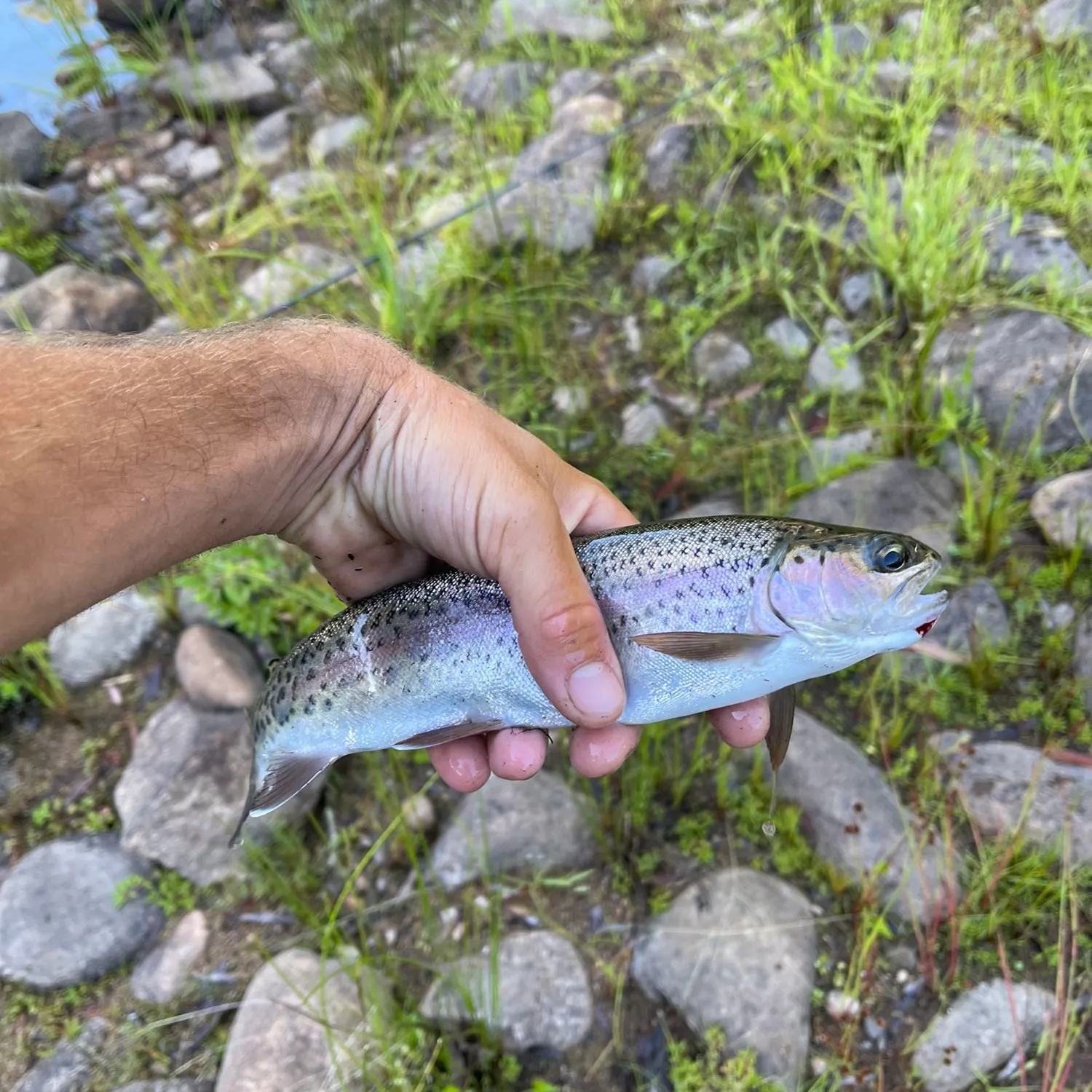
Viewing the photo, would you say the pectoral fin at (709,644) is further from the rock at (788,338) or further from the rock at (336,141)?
the rock at (336,141)

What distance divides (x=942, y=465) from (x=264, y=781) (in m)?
2.81

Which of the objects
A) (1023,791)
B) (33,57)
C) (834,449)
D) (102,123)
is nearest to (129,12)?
(33,57)

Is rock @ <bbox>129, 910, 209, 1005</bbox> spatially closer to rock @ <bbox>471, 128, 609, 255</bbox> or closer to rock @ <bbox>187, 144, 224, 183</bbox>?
rock @ <bbox>471, 128, 609, 255</bbox>

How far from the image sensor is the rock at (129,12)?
629cm

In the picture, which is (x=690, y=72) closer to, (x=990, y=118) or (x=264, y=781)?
(x=990, y=118)

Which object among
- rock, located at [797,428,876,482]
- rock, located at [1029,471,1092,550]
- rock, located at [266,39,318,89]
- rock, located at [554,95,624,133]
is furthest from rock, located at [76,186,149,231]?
rock, located at [1029,471,1092,550]

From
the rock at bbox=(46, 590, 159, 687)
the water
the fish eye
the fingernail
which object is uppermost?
the water

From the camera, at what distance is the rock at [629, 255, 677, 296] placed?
412 centimetres

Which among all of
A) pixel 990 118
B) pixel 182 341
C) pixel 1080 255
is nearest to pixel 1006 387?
pixel 1080 255

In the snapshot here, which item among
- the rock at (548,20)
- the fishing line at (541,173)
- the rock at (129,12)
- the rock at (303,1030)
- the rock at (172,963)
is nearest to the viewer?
the rock at (303,1030)

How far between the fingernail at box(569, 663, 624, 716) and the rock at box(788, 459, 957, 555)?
1463mm

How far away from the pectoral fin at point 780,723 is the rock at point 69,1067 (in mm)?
2317

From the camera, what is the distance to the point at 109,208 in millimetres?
5363

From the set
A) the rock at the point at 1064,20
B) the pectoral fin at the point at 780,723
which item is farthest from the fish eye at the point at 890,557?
the rock at the point at 1064,20
